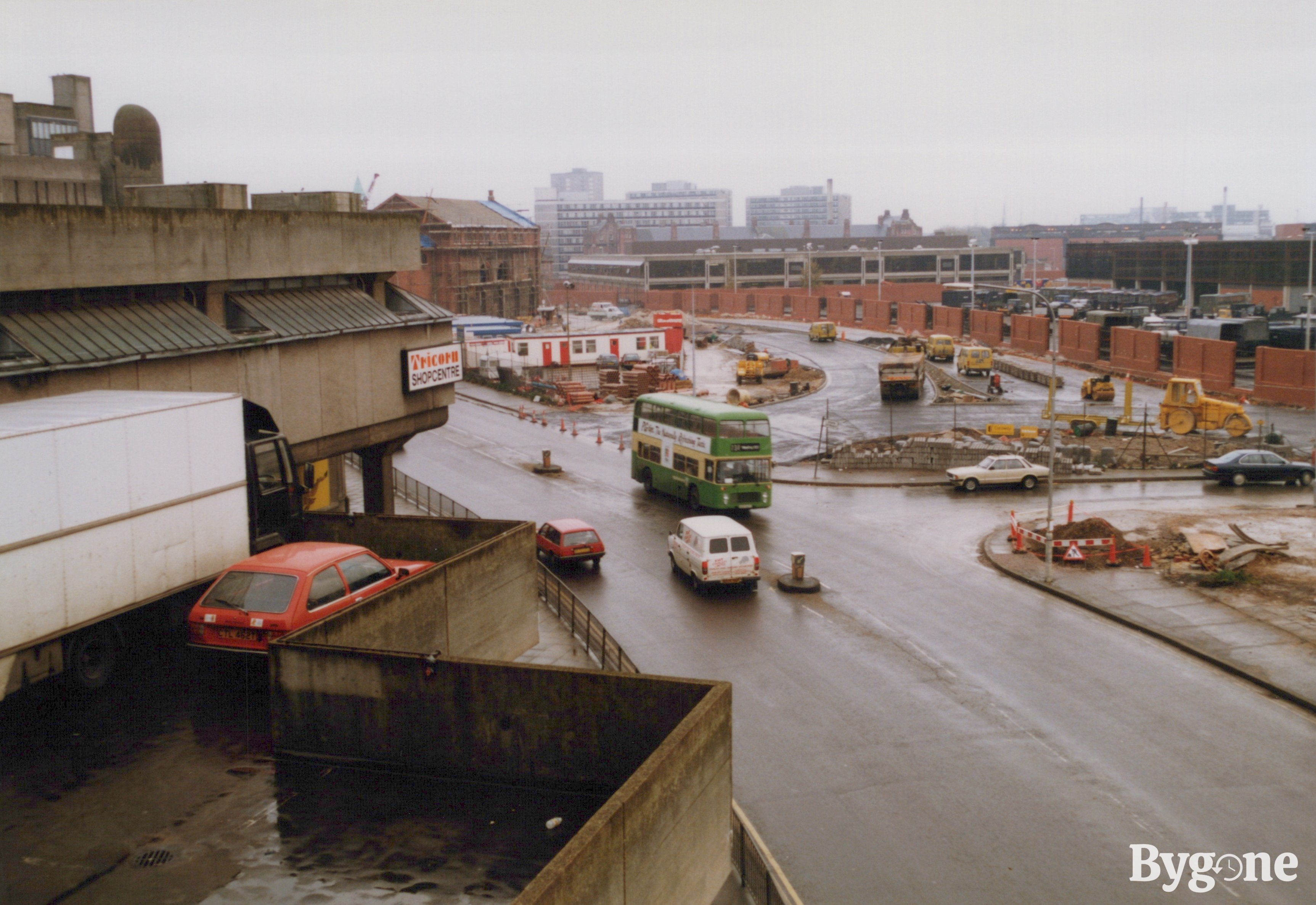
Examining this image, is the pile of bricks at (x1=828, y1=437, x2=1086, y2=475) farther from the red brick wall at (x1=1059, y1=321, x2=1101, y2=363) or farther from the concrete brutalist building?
the red brick wall at (x1=1059, y1=321, x2=1101, y2=363)

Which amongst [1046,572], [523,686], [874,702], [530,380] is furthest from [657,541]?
[530,380]

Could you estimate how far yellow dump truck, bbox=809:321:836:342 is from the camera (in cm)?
10175

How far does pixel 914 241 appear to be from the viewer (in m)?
173

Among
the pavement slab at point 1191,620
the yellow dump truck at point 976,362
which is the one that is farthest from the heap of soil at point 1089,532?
the yellow dump truck at point 976,362

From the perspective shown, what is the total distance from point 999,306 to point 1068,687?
95158 mm

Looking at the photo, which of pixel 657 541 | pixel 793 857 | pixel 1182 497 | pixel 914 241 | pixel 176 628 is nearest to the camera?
pixel 793 857

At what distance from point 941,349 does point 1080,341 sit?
10.2 m

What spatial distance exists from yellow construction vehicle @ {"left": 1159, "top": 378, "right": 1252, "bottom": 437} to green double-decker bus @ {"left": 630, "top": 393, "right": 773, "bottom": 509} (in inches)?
984

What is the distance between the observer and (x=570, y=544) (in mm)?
30281

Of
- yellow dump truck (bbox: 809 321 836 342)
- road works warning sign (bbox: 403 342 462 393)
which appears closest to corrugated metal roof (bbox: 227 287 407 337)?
road works warning sign (bbox: 403 342 462 393)

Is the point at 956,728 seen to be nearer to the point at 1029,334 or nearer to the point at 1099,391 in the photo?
the point at 1099,391

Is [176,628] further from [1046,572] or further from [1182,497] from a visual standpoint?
[1182,497]

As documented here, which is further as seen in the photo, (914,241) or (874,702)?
(914,241)

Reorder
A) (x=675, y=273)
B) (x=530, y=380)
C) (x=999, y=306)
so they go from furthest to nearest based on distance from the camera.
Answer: (x=675, y=273) → (x=999, y=306) → (x=530, y=380)
